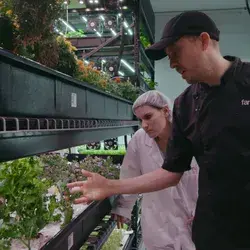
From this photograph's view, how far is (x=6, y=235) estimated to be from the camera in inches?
66.8

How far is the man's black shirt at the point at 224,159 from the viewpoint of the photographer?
1.42 meters

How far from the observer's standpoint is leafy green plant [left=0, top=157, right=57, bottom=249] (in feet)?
5.74

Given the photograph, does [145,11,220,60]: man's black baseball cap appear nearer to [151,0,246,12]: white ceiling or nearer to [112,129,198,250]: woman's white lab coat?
[112,129,198,250]: woman's white lab coat

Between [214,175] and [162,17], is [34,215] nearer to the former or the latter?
[214,175]

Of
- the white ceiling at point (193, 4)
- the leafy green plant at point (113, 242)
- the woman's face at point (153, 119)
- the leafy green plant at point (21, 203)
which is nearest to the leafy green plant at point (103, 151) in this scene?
the leafy green plant at point (113, 242)

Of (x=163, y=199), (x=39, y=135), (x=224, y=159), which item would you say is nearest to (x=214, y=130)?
(x=224, y=159)

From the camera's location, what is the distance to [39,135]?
1.36m

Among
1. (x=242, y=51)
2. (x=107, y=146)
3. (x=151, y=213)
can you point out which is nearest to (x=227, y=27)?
(x=242, y=51)

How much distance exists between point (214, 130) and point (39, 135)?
69 centimetres

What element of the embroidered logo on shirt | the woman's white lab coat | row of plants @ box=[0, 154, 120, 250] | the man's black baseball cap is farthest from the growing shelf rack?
the embroidered logo on shirt

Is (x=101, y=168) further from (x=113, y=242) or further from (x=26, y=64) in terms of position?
(x=26, y=64)

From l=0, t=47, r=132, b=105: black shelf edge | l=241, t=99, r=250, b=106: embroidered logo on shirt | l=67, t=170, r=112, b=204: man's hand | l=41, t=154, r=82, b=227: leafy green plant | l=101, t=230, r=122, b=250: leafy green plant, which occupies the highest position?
l=0, t=47, r=132, b=105: black shelf edge

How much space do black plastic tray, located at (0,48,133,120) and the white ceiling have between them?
6.67 meters

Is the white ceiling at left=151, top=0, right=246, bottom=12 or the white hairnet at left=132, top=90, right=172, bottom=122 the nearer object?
the white hairnet at left=132, top=90, right=172, bottom=122
